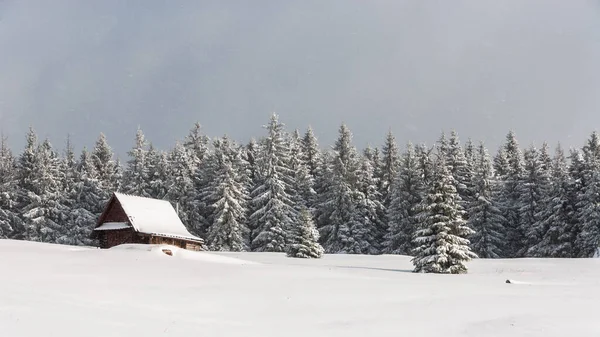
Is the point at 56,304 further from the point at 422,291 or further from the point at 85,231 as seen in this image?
the point at 85,231

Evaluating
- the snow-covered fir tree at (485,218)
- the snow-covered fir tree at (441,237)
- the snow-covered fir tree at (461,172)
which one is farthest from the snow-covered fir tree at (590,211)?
the snow-covered fir tree at (441,237)

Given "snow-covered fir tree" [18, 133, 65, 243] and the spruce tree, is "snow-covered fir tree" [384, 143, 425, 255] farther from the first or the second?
"snow-covered fir tree" [18, 133, 65, 243]

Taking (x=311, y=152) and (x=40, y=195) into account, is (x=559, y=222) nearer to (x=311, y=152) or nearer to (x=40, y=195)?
(x=311, y=152)

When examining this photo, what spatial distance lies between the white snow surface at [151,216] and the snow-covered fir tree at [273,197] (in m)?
14.8

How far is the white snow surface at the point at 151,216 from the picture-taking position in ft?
157

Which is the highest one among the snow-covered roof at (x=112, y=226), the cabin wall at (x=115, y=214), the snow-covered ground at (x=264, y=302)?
the cabin wall at (x=115, y=214)

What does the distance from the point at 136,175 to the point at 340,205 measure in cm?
2682

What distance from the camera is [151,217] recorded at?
49.7 m

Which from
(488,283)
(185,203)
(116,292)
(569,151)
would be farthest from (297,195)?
(116,292)

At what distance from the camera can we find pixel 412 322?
623 inches

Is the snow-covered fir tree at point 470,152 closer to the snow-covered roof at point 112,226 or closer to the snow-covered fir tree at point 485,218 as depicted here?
the snow-covered fir tree at point 485,218

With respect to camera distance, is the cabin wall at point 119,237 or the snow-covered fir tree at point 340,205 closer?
the cabin wall at point 119,237

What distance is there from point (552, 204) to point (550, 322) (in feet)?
170

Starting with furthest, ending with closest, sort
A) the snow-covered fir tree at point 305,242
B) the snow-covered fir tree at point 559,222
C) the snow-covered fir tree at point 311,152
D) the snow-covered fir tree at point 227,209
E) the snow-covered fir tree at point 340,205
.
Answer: the snow-covered fir tree at point 311,152, the snow-covered fir tree at point 340,205, the snow-covered fir tree at point 227,209, the snow-covered fir tree at point 559,222, the snow-covered fir tree at point 305,242
